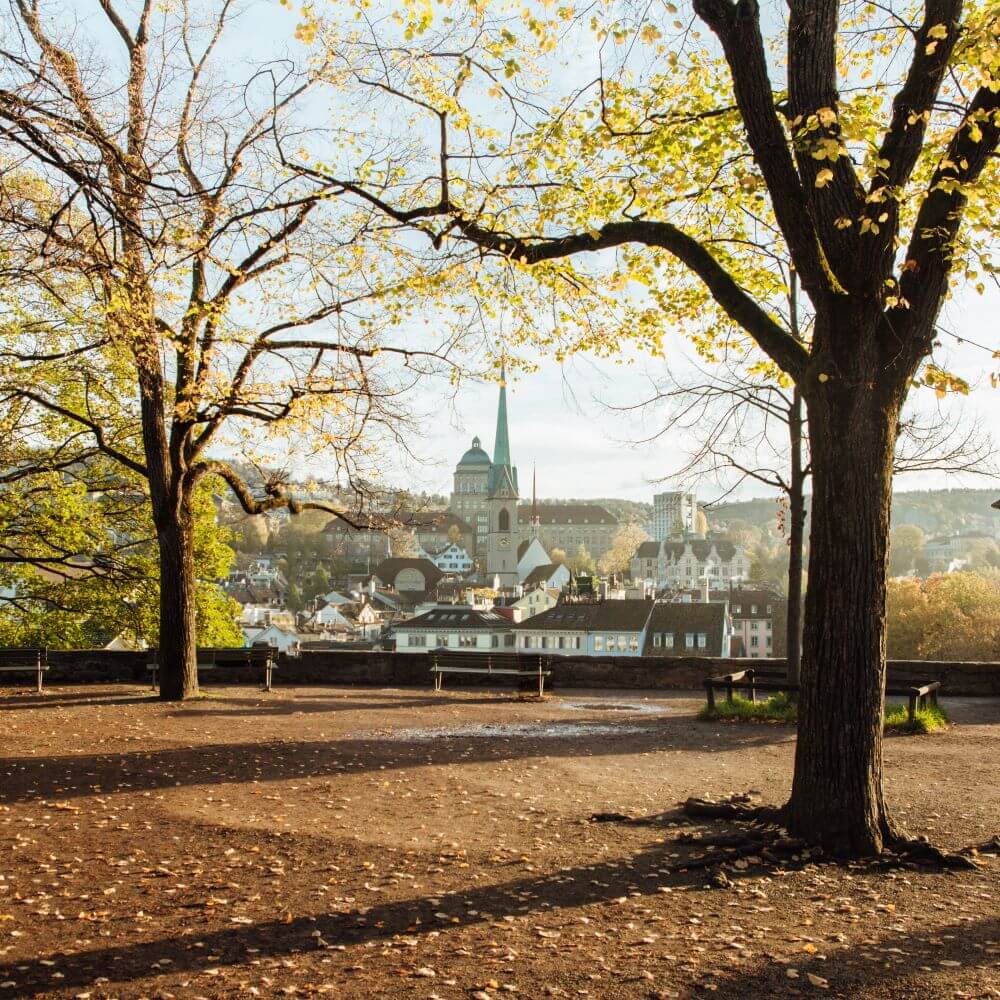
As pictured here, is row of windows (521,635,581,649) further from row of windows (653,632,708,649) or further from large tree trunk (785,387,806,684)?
large tree trunk (785,387,806,684)

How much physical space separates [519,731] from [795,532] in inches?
202

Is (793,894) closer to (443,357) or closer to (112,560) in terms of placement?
(443,357)

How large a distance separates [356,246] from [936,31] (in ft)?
20.0

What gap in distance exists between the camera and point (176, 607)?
15.6 metres

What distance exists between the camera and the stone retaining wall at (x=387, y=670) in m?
18.7

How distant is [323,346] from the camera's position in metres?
15.5

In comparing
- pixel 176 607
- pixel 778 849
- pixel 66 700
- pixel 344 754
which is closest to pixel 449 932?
pixel 778 849

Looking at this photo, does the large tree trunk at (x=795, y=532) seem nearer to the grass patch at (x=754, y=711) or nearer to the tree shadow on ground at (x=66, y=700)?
the grass patch at (x=754, y=711)

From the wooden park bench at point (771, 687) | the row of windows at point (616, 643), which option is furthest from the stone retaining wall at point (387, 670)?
the row of windows at point (616, 643)

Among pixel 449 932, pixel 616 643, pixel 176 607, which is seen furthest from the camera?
pixel 616 643

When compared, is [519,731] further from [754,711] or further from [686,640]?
[686,640]

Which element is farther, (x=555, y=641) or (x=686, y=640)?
(x=555, y=641)

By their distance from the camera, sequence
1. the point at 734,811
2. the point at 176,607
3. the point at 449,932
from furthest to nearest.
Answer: the point at 176,607 < the point at 734,811 < the point at 449,932

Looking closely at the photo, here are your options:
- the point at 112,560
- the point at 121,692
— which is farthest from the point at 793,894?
the point at 112,560
